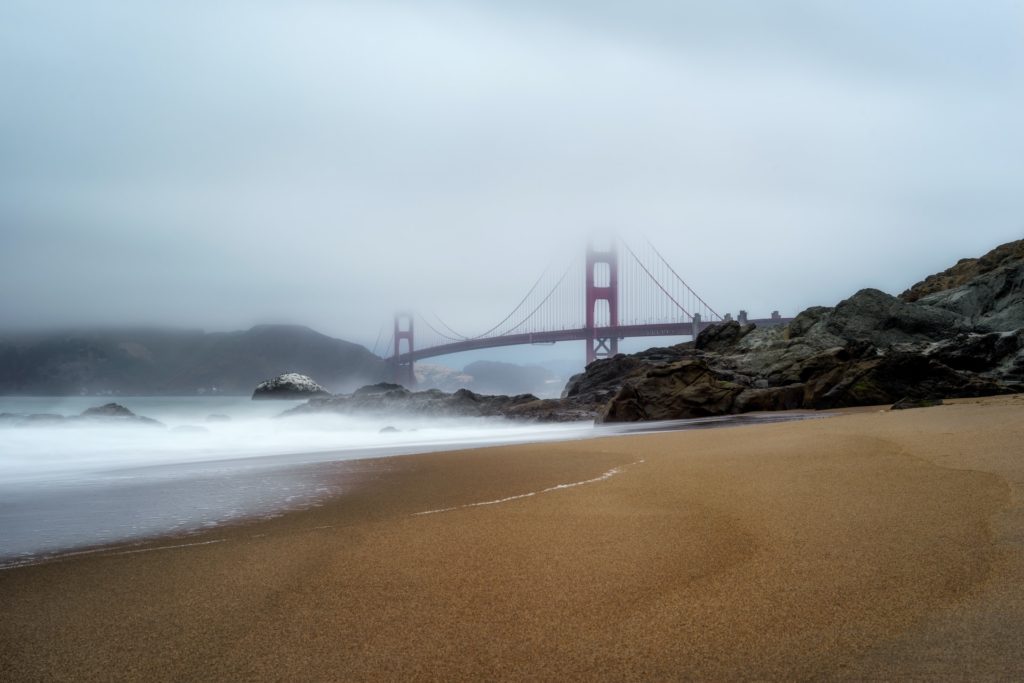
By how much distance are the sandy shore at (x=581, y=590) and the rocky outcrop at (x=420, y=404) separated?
1546 cm

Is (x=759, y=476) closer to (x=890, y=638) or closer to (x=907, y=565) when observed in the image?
(x=907, y=565)

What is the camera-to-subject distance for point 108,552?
2375mm

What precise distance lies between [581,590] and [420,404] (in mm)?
20284

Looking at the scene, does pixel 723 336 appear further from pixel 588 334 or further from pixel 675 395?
pixel 588 334

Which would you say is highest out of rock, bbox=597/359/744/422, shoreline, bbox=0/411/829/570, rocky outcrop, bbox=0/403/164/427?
rock, bbox=597/359/744/422

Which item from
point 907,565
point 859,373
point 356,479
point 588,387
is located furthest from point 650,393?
point 907,565

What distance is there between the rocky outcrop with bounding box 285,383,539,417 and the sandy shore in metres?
15.5

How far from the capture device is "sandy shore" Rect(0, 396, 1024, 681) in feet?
4.36

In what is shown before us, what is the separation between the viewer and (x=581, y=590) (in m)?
1.71

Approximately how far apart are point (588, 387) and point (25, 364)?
3502 inches

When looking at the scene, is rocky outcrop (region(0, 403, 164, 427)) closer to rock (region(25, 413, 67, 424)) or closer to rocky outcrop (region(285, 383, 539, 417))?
rock (region(25, 413, 67, 424))

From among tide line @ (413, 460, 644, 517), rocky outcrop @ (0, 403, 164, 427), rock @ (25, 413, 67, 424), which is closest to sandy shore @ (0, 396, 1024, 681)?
tide line @ (413, 460, 644, 517)

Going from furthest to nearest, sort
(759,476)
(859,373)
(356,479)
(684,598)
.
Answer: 1. (859,373)
2. (356,479)
3. (759,476)
4. (684,598)

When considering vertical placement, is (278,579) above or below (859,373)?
below
